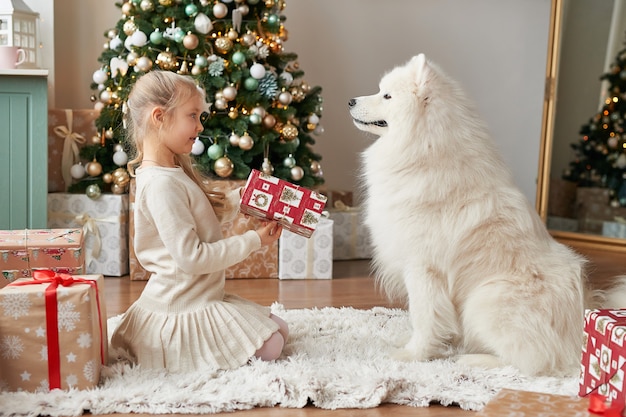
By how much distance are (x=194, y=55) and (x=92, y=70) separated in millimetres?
894

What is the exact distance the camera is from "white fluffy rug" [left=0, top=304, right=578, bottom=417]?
1937 mm

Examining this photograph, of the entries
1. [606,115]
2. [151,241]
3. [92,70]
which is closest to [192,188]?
[151,241]

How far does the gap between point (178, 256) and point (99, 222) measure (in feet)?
5.73

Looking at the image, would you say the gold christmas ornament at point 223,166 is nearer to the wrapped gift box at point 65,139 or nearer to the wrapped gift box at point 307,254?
the wrapped gift box at point 307,254

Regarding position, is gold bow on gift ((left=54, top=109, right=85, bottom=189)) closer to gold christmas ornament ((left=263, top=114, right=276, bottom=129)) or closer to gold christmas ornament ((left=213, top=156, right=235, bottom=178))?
gold christmas ornament ((left=213, top=156, right=235, bottom=178))

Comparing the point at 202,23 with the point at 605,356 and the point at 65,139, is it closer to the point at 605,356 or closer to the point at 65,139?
the point at 65,139

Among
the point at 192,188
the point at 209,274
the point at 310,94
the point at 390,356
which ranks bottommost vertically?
the point at 390,356

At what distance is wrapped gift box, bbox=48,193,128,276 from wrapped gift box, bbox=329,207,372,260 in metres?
1.15

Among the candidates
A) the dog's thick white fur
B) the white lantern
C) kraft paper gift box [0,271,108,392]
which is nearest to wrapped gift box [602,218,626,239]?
the dog's thick white fur

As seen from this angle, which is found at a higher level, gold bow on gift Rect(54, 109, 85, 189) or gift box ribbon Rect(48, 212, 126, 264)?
gold bow on gift Rect(54, 109, 85, 189)

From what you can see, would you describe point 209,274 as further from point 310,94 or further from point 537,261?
point 310,94

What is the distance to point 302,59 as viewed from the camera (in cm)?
472

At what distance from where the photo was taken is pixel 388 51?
489 cm

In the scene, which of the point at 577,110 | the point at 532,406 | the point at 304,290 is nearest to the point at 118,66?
the point at 304,290
